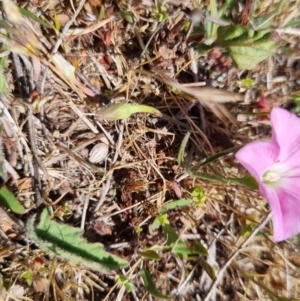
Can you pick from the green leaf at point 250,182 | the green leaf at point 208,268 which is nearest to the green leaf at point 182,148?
the green leaf at point 250,182

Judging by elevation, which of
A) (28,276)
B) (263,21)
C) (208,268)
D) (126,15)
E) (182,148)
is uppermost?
(263,21)

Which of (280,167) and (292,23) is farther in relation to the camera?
(292,23)

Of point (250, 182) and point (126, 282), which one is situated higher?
point (250, 182)

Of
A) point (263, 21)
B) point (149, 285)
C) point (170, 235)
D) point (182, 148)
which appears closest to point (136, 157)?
point (182, 148)

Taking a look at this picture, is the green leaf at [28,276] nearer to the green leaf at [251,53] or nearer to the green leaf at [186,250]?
the green leaf at [186,250]

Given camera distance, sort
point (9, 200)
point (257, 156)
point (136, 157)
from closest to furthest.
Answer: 1. point (257, 156)
2. point (9, 200)
3. point (136, 157)

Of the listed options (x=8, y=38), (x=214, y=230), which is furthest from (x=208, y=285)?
(x=8, y=38)

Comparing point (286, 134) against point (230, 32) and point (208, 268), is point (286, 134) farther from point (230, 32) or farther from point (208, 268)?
point (208, 268)
